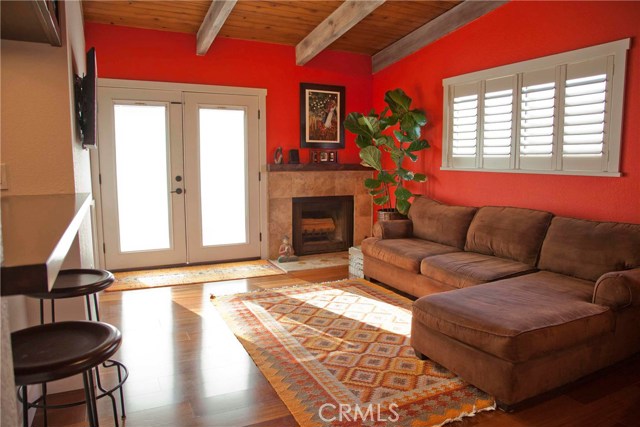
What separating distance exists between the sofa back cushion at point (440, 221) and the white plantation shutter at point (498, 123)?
1.82ft

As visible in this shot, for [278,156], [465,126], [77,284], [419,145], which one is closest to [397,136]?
[419,145]

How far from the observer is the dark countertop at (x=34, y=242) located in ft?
2.93

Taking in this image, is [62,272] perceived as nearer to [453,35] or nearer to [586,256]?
[586,256]

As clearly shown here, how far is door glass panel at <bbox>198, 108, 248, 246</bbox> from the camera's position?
552 cm

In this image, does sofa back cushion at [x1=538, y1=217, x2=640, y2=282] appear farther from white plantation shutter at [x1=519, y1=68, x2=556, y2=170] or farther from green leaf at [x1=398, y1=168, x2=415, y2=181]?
green leaf at [x1=398, y1=168, x2=415, y2=181]

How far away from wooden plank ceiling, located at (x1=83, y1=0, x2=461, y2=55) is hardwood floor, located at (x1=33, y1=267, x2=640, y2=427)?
10.1ft

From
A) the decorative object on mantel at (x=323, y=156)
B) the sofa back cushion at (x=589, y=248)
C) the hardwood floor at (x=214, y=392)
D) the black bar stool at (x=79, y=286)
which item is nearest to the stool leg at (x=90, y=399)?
the black bar stool at (x=79, y=286)

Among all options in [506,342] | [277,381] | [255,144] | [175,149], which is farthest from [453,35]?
[277,381]

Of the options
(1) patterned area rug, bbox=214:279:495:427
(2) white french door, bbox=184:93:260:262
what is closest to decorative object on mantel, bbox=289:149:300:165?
(2) white french door, bbox=184:93:260:262

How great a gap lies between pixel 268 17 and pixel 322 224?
2730 millimetres

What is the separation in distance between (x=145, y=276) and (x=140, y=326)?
1.54 m

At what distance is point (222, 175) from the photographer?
5.63m

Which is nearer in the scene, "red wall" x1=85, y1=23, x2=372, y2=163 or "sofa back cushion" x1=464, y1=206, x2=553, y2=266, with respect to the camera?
"sofa back cushion" x1=464, y1=206, x2=553, y2=266

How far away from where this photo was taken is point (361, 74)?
639 cm
